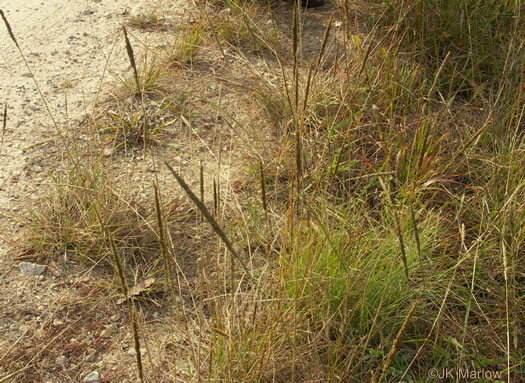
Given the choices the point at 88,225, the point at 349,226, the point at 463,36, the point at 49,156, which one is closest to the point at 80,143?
the point at 49,156

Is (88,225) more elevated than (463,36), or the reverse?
(463,36)

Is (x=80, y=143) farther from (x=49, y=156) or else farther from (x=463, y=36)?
(x=463, y=36)

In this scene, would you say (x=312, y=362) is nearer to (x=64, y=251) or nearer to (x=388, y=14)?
(x=64, y=251)

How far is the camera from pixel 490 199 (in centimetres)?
200

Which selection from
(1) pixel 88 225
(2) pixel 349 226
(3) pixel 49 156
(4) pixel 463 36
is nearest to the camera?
(2) pixel 349 226

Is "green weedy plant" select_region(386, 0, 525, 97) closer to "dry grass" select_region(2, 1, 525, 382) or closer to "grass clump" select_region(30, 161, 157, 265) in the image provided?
"dry grass" select_region(2, 1, 525, 382)

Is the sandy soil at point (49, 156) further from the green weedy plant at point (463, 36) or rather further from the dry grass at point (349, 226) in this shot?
the green weedy plant at point (463, 36)

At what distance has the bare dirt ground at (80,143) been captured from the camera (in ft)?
5.42

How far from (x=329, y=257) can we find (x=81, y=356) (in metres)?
0.86

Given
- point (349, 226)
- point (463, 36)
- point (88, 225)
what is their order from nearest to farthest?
point (349, 226), point (88, 225), point (463, 36)

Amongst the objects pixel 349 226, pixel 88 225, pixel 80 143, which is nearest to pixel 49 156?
pixel 80 143

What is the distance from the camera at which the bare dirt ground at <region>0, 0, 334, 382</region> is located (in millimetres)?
1653

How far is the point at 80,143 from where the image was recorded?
2.46m

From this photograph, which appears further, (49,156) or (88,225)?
(49,156)
